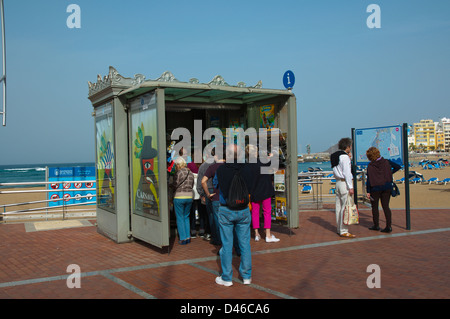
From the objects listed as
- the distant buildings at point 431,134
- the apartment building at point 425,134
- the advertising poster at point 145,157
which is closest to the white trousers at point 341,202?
the advertising poster at point 145,157

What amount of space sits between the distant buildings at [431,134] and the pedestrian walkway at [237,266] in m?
187

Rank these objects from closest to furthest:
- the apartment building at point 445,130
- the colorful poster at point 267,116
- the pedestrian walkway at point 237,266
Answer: the pedestrian walkway at point 237,266
the colorful poster at point 267,116
the apartment building at point 445,130

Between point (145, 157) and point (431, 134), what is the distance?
204 meters

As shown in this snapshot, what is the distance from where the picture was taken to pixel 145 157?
729cm

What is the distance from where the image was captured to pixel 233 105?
9.57 metres

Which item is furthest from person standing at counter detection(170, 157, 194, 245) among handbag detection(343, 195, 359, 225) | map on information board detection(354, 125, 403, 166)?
map on information board detection(354, 125, 403, 166)

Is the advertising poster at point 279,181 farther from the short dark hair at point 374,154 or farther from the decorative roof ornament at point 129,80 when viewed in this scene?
the short dark hair at point 374,154

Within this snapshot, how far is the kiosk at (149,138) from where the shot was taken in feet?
22.5

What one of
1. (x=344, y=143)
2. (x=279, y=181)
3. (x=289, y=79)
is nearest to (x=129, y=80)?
(x=289, y=79)

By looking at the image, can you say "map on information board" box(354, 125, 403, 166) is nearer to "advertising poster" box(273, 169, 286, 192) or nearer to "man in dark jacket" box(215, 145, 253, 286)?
"advertising poster" box(273, 169, 286, 192)

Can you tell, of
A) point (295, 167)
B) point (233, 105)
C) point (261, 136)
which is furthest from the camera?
point (233, 105)

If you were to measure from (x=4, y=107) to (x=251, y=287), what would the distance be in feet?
17.4

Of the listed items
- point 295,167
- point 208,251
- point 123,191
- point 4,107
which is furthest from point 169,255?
point 4,107

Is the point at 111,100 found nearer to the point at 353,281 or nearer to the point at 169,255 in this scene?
the point at 169,255
